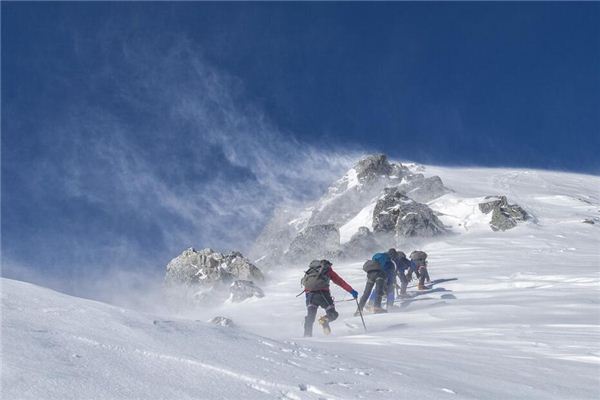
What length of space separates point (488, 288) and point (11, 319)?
51.7ft

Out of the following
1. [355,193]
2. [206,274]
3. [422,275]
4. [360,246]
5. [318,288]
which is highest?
[355,193]

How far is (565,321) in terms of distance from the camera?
12039 mm

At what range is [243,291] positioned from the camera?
25.0 metres

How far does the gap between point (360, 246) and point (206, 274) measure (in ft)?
25.6

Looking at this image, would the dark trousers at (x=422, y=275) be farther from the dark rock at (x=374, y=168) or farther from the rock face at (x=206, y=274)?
the dark rock at (x=374, y=168)

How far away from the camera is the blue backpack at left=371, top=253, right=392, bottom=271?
52.5 feet

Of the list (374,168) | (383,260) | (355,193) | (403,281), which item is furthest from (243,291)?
(374,168)

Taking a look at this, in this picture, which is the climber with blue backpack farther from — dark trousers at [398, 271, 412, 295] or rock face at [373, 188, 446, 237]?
rock face at [373, 188, 446, 237]

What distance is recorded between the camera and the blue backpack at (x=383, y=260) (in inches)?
630

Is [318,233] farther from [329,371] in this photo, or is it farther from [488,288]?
[329,371]

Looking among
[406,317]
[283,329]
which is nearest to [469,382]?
[406,317]

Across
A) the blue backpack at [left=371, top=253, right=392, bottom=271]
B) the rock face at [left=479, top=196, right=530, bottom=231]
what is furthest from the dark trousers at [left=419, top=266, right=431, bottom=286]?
the rock face at [left=479, top=196, right=530, bottom=231]

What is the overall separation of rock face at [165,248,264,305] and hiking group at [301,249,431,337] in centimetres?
1015

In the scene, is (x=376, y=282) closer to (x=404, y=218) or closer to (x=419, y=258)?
(x=419, y=258)
